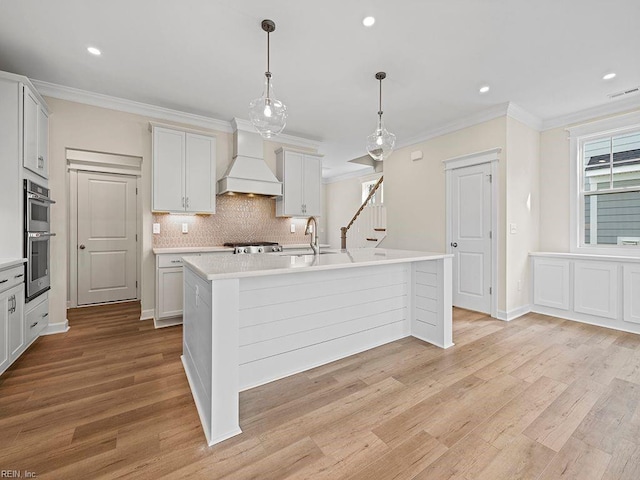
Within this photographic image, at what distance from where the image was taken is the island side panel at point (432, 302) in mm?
2926

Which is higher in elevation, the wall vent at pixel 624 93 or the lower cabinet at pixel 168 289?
the wall vent at pixel 624 93

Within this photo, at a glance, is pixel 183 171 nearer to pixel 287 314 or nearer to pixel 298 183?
pixel 298 183

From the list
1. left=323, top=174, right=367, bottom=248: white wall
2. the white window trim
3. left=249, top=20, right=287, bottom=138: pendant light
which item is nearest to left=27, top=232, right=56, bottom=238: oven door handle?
left=249, top=20, right=287, bottom=138: pendant light

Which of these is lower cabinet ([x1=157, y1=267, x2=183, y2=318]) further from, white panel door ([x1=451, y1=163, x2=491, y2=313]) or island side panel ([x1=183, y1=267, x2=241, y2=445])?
white panel door ([x1=451, y1=163, x2=491, y2=313])

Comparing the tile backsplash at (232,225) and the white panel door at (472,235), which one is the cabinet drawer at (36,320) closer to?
the tile backsplash at (232,225)

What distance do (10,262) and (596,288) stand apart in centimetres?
604

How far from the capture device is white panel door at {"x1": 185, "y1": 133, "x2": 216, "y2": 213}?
400 centimetres

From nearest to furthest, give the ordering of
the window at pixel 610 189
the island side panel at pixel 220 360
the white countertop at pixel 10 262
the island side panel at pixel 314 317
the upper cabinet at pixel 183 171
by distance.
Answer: the island side panel at pixel 220 360 → the island side panel at pixel 314 317 → the white countertop at pixel 10 262 → the window at pixel 610 189 → the upper cabinet at pixel 183 171

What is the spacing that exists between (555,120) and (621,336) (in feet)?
9.54

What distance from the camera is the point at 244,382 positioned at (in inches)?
85.6

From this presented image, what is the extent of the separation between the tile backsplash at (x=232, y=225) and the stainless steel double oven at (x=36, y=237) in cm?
109

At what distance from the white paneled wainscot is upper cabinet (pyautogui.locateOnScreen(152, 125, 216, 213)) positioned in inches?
185

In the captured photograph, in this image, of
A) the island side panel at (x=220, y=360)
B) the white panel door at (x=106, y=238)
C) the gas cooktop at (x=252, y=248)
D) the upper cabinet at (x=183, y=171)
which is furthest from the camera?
the white panel door at (x=106, y=238)

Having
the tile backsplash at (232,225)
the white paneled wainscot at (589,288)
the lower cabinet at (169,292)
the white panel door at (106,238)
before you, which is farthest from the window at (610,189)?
the white panel door at (106,238)
